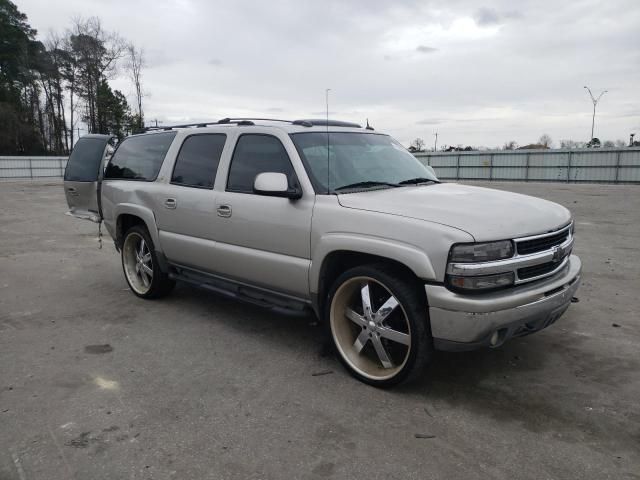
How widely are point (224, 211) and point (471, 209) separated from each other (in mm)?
2139

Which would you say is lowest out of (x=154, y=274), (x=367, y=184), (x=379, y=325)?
(x=154, y=274)

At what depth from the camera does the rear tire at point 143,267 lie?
5.46 m

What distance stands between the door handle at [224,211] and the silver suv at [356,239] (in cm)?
2

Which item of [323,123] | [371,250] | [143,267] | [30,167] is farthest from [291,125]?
[30,167]

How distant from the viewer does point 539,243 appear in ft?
10.8

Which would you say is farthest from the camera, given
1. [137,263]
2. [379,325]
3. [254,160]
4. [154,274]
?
[137,263]

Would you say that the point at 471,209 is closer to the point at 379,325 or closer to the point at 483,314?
the point at 483,314

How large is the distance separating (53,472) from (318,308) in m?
1.97

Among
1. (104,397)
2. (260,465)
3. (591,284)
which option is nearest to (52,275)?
(104,397)

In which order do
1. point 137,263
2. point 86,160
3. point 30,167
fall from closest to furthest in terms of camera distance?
1. point 137,263
2. point 86,160
3. point 30,167

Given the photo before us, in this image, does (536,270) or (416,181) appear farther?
(416,181)

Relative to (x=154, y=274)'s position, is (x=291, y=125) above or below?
above

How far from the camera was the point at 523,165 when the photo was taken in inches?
1347

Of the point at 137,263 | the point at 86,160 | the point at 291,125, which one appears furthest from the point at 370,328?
the point at 86,160
